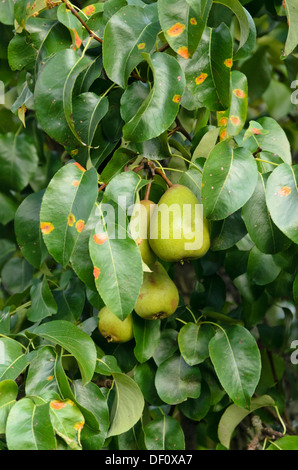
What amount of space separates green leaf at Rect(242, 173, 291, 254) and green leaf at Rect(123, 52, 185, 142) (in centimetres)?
17

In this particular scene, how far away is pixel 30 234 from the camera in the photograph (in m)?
1.15

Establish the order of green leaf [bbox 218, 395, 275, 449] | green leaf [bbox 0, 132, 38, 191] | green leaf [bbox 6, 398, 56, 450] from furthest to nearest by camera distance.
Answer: green leaf [bbox 0, 132, 38, 191], green leaf [bbox 218, 395, 275, 449], green leaf [bbox 6, 398, 56, 450]

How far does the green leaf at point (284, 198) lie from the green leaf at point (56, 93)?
28 centimetres

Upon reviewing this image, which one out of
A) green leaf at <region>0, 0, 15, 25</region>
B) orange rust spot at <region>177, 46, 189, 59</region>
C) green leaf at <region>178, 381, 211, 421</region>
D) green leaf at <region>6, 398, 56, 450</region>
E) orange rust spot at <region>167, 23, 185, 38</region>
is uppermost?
orange rust spot at <region>167, 23, 185, 38</region>

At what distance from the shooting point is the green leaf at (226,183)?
80cm

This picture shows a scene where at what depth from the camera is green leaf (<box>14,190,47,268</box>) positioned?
1139 millimetres

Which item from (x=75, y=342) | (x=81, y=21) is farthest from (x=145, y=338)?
(x=81, y=21)

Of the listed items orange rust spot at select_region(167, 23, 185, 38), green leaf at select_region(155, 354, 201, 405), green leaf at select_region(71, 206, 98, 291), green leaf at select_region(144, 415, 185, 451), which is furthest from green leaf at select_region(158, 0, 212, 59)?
green leaf at select_region(144, 415, 185, 451)

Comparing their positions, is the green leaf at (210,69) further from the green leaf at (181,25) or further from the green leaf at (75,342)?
the green leaf at (75,342)

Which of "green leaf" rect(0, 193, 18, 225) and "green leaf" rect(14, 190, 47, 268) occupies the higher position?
"green leaf" rect(14, 190, 47, 268)

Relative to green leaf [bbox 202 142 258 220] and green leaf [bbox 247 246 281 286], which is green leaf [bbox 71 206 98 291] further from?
green leaf [bbox 247 246 281 286]

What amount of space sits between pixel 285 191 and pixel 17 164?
0.70 metres

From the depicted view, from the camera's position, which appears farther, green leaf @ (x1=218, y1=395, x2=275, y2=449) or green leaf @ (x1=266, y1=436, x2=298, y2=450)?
green leaf @ (x1=218, y1=395, x2=275, y2=449)

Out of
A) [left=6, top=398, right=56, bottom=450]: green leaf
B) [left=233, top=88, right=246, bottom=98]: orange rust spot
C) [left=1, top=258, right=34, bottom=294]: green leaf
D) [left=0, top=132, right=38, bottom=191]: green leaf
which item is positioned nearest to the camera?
[left=6, top=398, right=56, bottom=450]: green leaf
